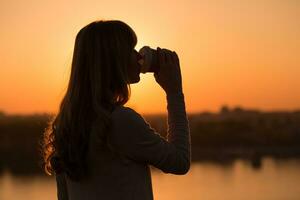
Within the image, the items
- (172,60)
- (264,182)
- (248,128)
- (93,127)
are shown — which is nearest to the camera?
(93,127)

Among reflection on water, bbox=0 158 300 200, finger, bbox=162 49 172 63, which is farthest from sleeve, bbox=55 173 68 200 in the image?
reflection on water, bbox=0 158 300 200

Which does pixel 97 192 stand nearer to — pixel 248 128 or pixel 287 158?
pixel 287 158

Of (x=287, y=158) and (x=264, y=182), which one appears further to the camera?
(x=287, y=158)

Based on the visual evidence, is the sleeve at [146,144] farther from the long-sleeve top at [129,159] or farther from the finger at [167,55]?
the finger at [167,55]

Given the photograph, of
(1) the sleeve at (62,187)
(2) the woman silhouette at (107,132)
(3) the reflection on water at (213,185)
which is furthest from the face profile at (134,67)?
(3) the reflection on water at (213,185)

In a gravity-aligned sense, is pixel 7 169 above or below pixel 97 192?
above

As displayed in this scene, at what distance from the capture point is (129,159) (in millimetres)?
901

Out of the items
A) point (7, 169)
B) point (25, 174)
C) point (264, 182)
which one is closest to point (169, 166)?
point (264, 182)

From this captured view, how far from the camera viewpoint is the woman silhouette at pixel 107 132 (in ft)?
2.90

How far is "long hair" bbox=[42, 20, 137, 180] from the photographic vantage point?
89 centimetres

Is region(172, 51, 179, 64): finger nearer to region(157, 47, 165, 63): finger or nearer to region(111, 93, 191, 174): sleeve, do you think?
region(157, 47, 165, 63): finger

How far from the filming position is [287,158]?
89.0 ft

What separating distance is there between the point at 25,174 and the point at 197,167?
6268mm

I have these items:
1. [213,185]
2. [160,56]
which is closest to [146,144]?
[160,56]
